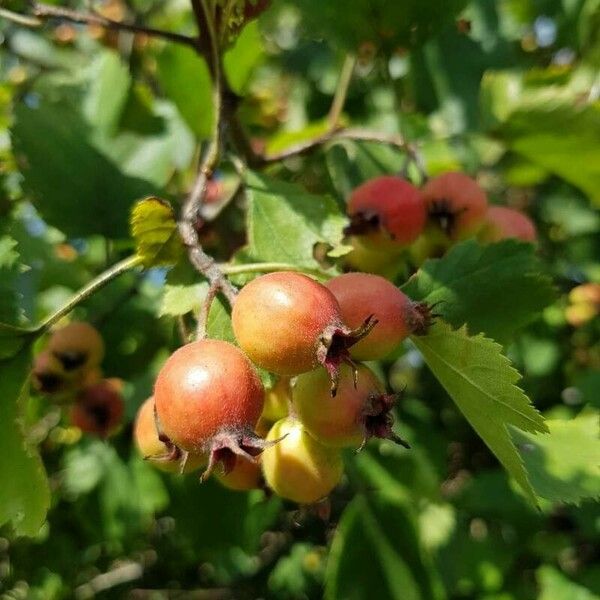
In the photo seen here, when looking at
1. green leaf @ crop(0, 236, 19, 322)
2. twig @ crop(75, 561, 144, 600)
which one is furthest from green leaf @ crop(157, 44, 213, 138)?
twig @ crop(75, 561, 144, 600)

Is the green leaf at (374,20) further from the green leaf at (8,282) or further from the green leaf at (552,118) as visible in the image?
the green leaf at (8,282)

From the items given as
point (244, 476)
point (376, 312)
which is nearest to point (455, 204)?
point (376, 312)

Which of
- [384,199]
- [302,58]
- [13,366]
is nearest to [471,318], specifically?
[384,199]

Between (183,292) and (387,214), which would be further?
(387,214)

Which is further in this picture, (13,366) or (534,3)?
(534,3)

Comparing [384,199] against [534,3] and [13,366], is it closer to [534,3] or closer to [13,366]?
[13,366]

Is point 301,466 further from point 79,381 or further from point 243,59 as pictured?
point 243,59

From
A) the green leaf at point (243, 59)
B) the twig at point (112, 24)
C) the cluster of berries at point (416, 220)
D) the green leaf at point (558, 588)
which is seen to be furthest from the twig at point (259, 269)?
the green leaf at point (558, 588)
